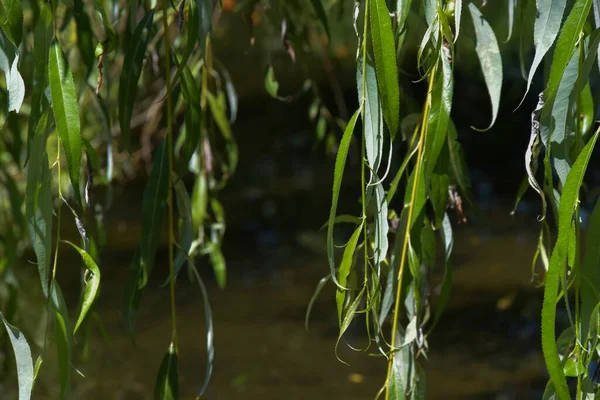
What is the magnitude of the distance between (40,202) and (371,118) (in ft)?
1.20

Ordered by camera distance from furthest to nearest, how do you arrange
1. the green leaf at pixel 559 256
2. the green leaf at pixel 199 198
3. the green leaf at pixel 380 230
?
the green leaf at pixel 199 198 → the green leaf at pixel 380 230 → the green leaf at pixel 559 256

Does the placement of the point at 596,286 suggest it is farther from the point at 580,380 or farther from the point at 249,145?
the point at 249,145

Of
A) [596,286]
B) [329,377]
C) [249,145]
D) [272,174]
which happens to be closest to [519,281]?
[329,377]

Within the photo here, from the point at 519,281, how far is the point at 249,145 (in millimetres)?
2793

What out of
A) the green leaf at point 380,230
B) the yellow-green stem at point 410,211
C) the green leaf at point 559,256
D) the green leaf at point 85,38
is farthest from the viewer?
the green leaf at point 85,38

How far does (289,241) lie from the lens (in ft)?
15.9

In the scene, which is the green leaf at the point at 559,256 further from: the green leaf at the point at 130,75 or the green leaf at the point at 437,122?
the green leaf at the point at 130,75

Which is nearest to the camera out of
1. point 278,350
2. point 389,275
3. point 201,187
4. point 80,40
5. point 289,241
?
point 389,275

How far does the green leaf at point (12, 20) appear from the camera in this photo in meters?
0.98

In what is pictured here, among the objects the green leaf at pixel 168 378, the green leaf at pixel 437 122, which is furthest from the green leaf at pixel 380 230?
the green leaf at pixel 168 378


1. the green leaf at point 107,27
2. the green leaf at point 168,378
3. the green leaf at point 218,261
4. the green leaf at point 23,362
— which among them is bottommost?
the green leaf at point 218,261

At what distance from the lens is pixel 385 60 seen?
34.1 inches

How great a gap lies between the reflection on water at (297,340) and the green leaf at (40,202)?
2.25m

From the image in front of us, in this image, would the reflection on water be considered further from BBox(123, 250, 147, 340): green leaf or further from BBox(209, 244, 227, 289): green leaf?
BBox(123, 250, 147, 340): green leaf
